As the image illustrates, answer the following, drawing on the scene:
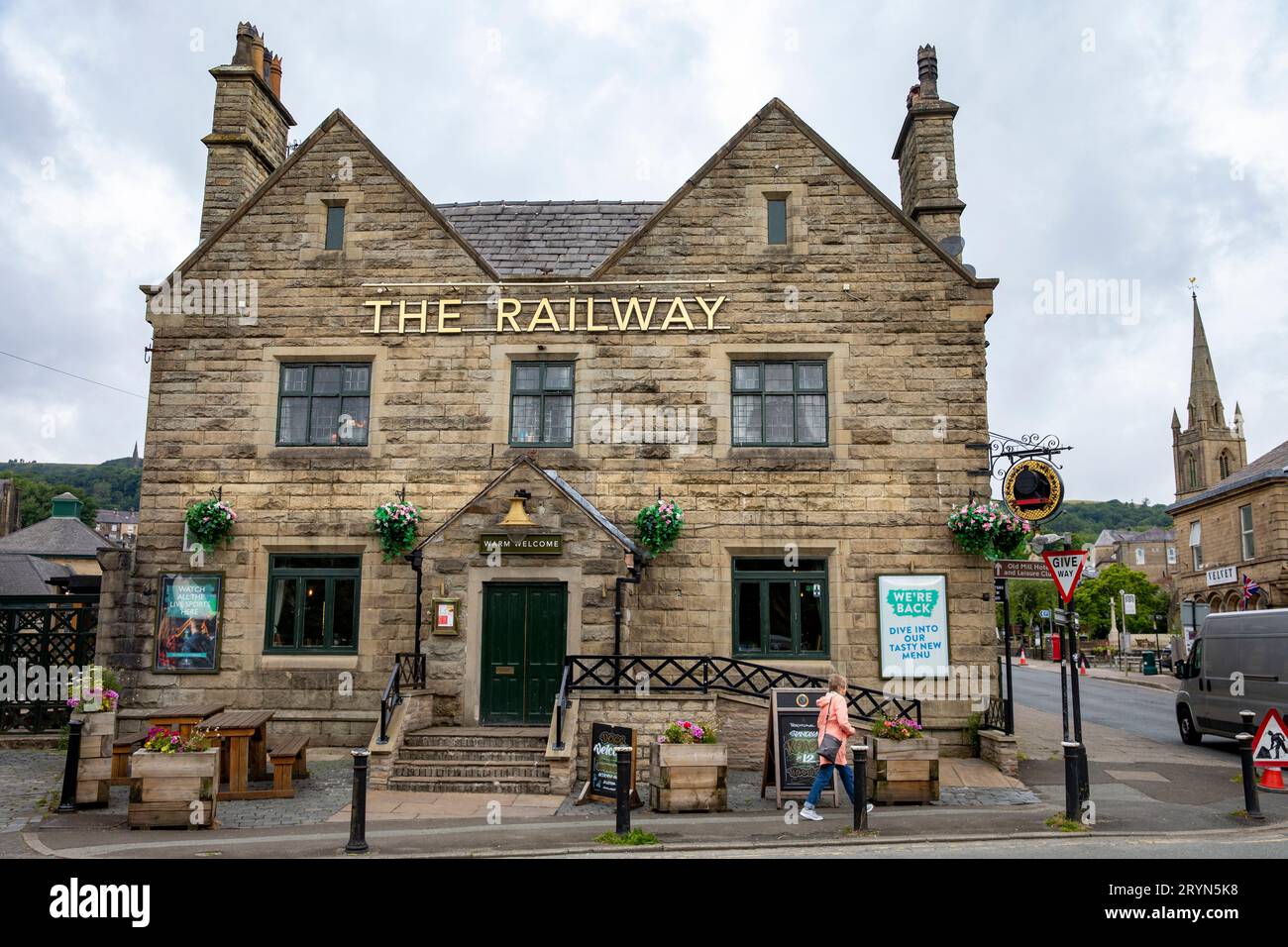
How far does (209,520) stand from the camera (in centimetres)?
1730

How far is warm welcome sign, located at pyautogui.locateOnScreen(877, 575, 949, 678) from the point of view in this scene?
1691 centimetres

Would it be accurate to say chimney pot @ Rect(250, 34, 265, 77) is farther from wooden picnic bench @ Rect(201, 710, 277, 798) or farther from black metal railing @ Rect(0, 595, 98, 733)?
wooden picnic bench @ Rect(201, 710, 277, 798)

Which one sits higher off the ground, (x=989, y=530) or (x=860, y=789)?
(x=989, y=530)

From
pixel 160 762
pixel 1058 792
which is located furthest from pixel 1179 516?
pixel 160 762

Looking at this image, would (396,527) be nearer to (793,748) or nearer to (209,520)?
(209,520)

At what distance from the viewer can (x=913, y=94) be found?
19.8 meters

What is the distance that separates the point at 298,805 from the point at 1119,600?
75.1 m

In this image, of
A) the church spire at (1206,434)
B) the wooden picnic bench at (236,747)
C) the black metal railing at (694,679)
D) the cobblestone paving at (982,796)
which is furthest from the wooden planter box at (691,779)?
the church spire at (1206,434)

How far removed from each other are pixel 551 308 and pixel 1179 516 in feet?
146

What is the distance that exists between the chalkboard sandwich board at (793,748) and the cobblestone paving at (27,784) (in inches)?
364

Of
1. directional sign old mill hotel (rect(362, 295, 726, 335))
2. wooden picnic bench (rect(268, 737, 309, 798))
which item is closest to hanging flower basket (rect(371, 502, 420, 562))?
directional sign old mill hotel (rect(362, 295, 726, 335))

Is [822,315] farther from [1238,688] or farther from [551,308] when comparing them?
[1238,688]

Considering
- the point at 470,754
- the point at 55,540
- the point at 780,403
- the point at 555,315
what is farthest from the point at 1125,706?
the point at 55,540

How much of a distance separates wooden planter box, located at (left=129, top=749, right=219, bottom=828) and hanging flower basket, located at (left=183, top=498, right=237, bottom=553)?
621 cm
